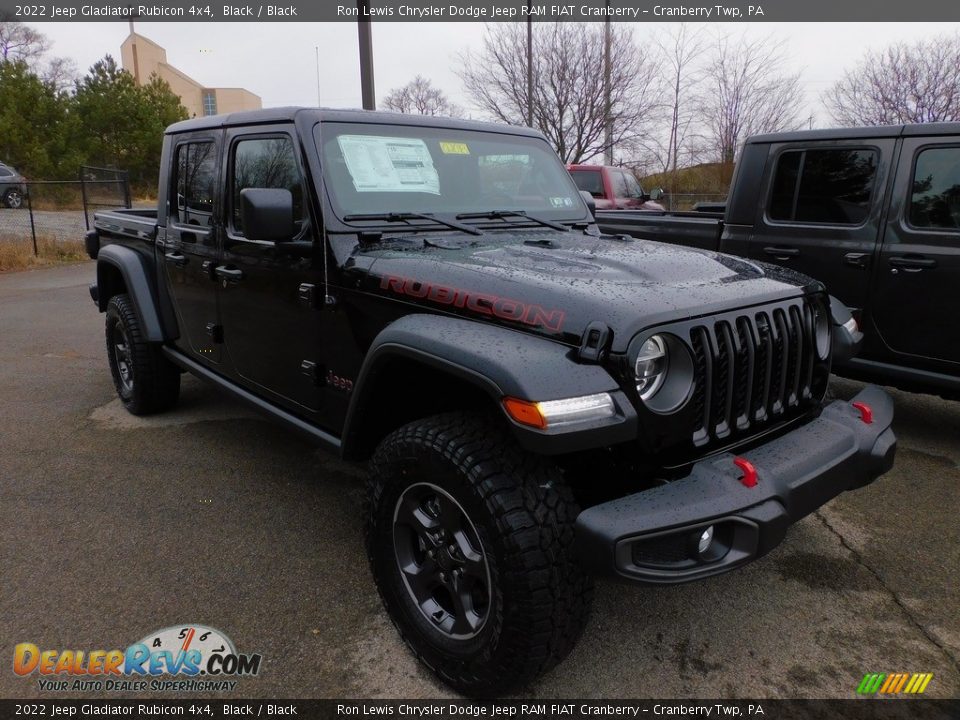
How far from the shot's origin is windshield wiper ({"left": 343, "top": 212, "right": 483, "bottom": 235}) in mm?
2889

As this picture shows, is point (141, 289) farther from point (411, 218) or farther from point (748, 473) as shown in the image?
point (748, 473)

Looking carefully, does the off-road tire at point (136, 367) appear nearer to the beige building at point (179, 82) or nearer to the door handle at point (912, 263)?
the door handle at point (912, 263)

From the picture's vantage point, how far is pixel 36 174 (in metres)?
24.7

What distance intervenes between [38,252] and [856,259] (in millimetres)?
15415

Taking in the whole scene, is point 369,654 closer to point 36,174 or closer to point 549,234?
point 549,234

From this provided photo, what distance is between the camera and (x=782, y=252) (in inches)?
183

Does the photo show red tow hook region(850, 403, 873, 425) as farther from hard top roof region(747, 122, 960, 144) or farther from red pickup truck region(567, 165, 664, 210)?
red pickup truck region(567, 165, 664, 210)

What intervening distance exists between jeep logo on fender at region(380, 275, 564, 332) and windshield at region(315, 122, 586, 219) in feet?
1.88

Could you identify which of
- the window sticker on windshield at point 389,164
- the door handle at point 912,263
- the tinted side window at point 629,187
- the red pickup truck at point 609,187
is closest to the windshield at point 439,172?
the window sticker on windshield at point 389,164

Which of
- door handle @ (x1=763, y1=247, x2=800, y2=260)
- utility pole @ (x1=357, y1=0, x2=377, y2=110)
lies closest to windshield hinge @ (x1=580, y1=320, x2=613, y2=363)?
door handle @ (x1=763, y1=247, x2=800, y2=260)

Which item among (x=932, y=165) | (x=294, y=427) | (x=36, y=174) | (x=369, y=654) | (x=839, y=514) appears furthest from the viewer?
(x=36, y=174)

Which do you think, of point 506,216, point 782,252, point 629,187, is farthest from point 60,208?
point 782,252

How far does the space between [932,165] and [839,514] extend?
219 centimetres

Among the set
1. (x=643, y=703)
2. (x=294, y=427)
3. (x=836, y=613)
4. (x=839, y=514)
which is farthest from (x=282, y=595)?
(x=839, y=514)
